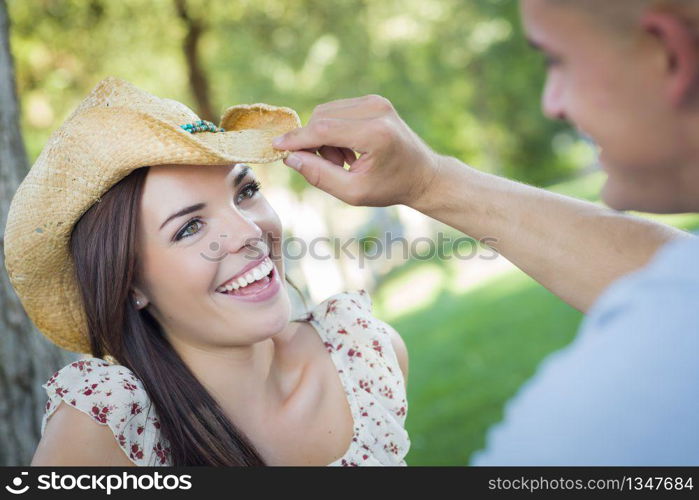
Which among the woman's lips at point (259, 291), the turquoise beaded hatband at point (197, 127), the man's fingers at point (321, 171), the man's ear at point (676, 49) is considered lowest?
the woman's lips at point (259, 291)

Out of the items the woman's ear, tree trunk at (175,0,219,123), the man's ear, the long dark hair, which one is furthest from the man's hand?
tree trunk at (175,0,219,123)

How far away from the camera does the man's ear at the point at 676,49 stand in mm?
1231

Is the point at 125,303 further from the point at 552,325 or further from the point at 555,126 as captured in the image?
the point at 555,126

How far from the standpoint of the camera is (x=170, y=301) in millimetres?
2658

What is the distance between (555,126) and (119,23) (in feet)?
83.0

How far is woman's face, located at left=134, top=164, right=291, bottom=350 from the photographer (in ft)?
8.41

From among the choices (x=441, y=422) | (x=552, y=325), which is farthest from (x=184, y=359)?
(x=552, y=325)

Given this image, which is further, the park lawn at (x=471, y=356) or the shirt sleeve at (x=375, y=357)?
the park lawn at (x=471, y=356)

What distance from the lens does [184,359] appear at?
9.23 feet

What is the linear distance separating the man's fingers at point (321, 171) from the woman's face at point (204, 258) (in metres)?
0.34

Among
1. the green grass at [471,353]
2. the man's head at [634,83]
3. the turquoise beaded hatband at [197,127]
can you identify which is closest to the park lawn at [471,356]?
the green grass at [471,353]

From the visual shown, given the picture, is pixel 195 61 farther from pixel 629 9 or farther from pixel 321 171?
pixel 629 9

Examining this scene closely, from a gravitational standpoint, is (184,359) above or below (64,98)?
below

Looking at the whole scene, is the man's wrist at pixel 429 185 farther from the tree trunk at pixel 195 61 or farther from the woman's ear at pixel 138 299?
A: the tree trunk at pixel 195 61
